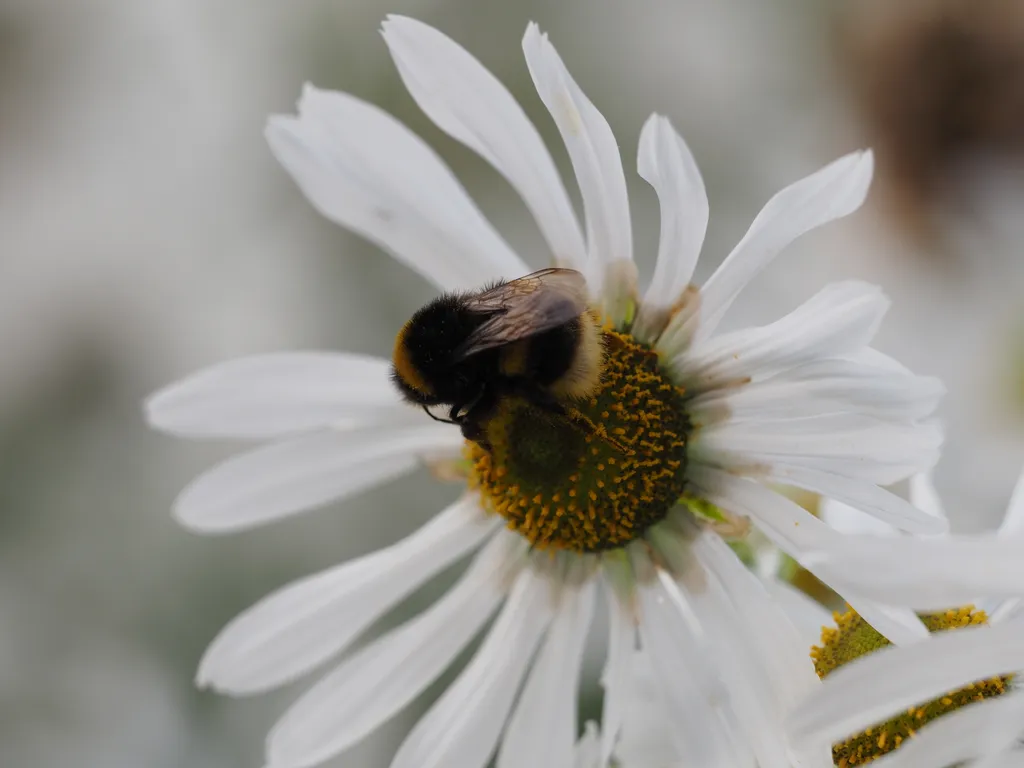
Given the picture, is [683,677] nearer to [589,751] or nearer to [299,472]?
[589,751]

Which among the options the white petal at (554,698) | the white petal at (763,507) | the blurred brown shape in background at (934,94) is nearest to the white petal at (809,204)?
the white petal at (763,507)

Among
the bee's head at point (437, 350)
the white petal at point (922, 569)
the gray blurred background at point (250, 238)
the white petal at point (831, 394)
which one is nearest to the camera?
the white petal at point (922, 569)

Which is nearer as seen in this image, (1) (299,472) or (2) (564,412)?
(2) (564,412)

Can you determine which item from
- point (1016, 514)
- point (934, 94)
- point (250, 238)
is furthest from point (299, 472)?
point (934, 94)

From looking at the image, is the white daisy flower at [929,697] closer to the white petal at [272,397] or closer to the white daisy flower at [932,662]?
the white daisy flower at [932,662]

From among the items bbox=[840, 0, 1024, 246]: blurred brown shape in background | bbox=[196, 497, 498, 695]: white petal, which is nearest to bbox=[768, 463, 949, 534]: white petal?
bbox=[196, 497, 498, 695]: white petal

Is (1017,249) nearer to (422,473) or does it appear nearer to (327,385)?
(422,473)

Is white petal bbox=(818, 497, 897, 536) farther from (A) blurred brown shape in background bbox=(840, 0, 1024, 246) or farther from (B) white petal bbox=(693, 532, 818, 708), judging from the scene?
(A) blurred brown shape in background bbox=(840, 0, 1024, 246)
